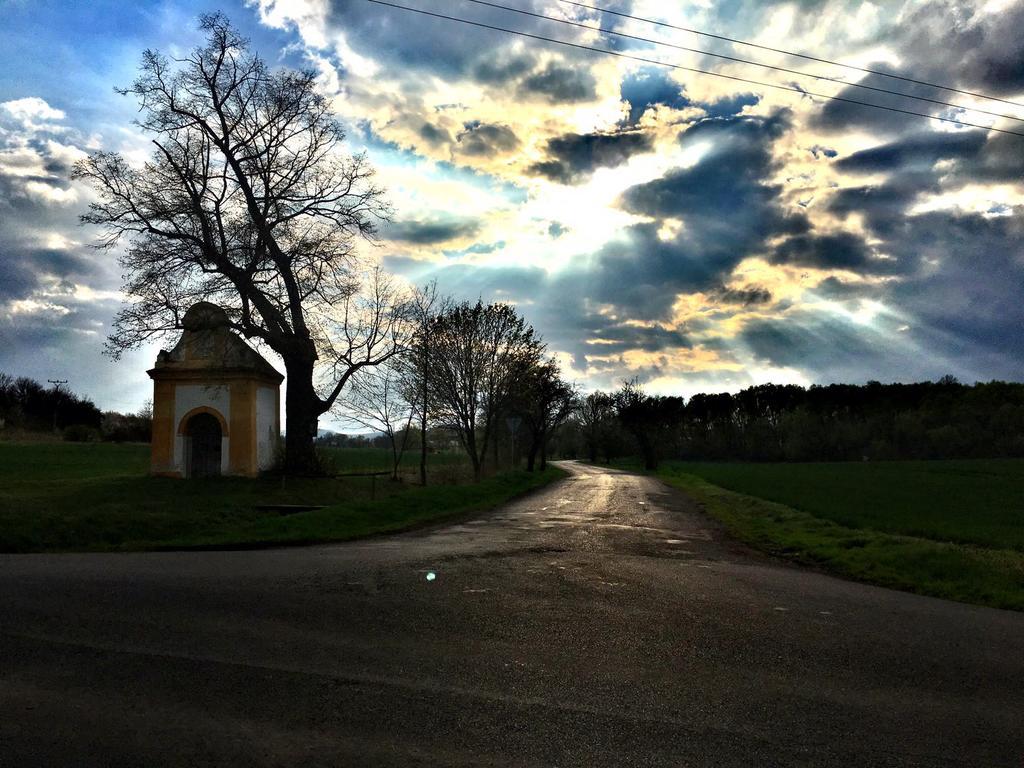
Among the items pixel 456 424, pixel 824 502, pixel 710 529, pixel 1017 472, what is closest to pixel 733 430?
pixel 1017 472

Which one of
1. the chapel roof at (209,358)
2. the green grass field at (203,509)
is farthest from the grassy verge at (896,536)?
the chapel roof at (209,358)

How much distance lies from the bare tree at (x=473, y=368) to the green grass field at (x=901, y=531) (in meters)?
13.5

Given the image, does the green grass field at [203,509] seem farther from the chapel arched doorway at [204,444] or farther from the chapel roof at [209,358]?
the chapel roof at [209,358]

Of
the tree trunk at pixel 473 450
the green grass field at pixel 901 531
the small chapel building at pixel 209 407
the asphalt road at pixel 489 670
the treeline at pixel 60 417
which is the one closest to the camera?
the asphalt road at pixel 489 670

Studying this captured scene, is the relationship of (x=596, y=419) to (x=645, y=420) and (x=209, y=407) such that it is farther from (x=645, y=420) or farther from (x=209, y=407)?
(x=209, y=407)

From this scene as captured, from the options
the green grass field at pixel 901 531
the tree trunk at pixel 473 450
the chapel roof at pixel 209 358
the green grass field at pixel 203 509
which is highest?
the chapel roof at pixel 209 358

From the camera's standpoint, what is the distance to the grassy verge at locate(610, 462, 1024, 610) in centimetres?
1063

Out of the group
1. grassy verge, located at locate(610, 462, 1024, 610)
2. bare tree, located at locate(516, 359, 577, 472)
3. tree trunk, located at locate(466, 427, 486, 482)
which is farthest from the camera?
bare tree, located at locate(516, 359, 577, 472)

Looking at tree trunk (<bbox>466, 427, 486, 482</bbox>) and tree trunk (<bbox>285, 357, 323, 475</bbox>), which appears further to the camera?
tree trunk (<bbox>466, 427, 486, 482</bbox>)

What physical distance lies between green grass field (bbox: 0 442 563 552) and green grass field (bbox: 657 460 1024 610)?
29.4ft

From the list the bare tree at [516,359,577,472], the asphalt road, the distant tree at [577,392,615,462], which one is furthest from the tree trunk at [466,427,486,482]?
the distant tree at [577,392,615,462]

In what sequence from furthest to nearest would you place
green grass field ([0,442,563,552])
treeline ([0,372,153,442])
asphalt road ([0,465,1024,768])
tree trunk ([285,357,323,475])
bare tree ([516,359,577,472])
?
treeline ([0,372,153,442])
bare tree ([516,359,577,472])
tree trunk ([285,357,323,475])
green grass field ([0,442,563,552])
asphalt road ([0,465,1024,768])

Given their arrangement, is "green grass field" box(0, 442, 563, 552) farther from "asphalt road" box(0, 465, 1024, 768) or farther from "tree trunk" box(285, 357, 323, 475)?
"asphalt road" box(0, 465, 1024, 768)

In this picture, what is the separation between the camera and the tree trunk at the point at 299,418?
3170 cm
